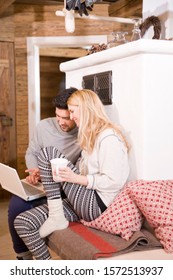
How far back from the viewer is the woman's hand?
1.79m

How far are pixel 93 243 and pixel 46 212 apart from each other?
16.0 inches

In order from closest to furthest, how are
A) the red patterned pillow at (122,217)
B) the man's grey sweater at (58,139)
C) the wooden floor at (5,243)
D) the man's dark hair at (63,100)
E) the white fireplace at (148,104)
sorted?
the red patterned pillow at (122,217)
the white fireplace at (148,104)
the man's dark hair at (63,100)
the man's grey sweater at (58,139)
the wooden floor at (5,243)

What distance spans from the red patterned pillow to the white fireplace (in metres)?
0.21

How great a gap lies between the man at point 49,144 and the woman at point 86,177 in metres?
0.28

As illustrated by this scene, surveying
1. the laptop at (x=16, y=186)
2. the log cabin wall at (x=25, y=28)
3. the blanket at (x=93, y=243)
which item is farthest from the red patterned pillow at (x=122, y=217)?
the log cabin wall at (x=25, y=28)

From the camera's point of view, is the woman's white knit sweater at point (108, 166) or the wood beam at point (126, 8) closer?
the woman's white knit sweater at point (108, 166)

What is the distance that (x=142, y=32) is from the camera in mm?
2408

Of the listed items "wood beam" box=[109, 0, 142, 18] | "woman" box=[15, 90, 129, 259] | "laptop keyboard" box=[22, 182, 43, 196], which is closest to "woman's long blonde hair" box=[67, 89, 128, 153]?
"woman" box=[15, 90, 129, 259]

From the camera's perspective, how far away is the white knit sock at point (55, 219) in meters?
1.86

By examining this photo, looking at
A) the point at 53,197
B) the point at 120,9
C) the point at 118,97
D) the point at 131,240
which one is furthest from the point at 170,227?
the point at 120,9

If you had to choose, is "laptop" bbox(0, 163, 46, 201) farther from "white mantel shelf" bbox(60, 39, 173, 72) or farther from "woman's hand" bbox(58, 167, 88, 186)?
"white mantel shelf" bbox(60, 39, 173, 72)

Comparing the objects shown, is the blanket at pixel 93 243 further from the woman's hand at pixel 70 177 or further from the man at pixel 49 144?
the man at pixel 49 144

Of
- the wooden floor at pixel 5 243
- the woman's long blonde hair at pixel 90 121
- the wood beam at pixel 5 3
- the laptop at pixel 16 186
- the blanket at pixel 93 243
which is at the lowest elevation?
the wooden floor at pixel 5 243
